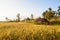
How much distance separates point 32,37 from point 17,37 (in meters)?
0.65

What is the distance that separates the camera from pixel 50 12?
163 feet

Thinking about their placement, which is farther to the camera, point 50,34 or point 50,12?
point 50,12

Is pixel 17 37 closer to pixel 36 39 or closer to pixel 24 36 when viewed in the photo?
pixel 24 36

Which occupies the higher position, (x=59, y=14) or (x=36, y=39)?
(x=59, y=14)

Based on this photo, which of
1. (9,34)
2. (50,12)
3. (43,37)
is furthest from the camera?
(50,12)

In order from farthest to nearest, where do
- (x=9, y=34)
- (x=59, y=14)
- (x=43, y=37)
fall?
(x=59, y=14)
(x=9, y=34)
(x=43, y=37)

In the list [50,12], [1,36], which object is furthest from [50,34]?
[50,12]

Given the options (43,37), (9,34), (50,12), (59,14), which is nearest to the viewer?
(43,37)

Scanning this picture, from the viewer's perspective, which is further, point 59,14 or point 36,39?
point 59,14

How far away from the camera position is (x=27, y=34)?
5926 millimetres

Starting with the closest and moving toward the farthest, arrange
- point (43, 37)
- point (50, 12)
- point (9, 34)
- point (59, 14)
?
1. point (43, 37)
2. point (9, 34)
3. point (50, 12)
4. point (59, 14)

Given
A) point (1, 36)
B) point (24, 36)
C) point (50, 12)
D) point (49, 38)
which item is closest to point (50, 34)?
point (49, 38)

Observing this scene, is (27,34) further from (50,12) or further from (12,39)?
(50,12)

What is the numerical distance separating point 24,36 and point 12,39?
504mm
